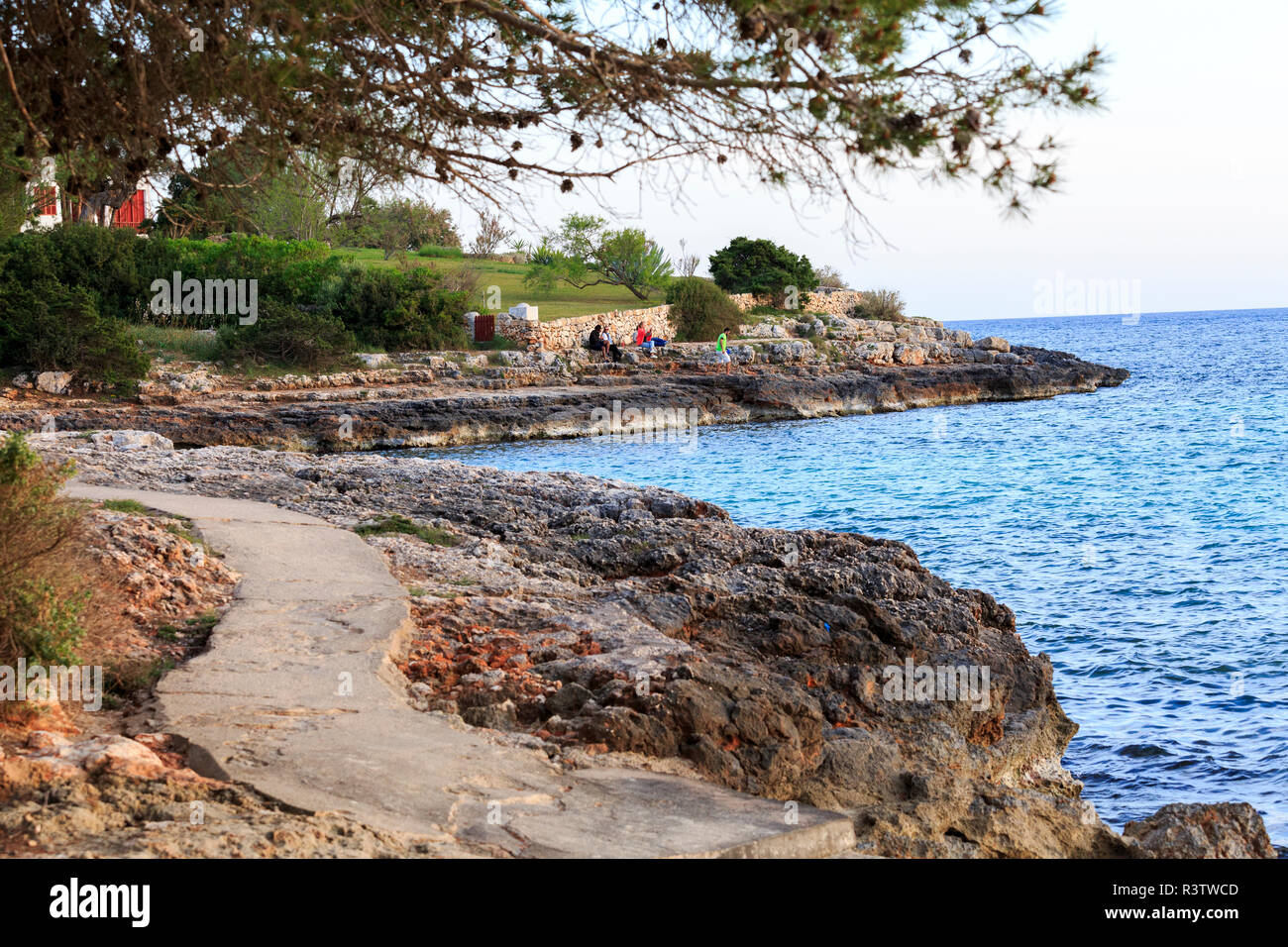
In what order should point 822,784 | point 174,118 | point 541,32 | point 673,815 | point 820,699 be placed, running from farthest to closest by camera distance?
point 820,699, point 174,118, point 822,784, point 541,32, point 673,815

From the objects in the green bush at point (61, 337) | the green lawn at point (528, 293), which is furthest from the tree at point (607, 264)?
the green bush at point (61, 337)

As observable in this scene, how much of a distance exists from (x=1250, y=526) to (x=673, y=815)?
723 inches

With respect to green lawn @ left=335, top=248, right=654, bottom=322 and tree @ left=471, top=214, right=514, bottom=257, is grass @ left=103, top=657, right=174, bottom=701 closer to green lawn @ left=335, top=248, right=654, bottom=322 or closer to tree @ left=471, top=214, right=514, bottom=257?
tree @ left=471, top=214, right=514, bottom=257

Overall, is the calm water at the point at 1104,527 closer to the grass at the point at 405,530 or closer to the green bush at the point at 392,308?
the grass at the point at 405,530

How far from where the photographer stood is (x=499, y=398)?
3256cm

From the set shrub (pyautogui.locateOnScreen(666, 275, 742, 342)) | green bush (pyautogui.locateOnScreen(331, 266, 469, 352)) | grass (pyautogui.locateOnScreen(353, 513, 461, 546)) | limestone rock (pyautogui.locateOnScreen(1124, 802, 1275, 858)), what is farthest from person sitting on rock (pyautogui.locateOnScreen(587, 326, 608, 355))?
limestone rock (pyautogui.locateOnScreen(1124, 802, 1275, 858))

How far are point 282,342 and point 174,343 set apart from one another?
→ 10.3 feet

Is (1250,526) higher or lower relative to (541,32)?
lower

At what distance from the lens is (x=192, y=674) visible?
19.4 feet

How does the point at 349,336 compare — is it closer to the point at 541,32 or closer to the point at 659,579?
the point at 659,579

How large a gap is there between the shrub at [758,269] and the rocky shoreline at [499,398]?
10.7 m

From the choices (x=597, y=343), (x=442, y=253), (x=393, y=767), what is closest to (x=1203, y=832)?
(x=393, y=767)

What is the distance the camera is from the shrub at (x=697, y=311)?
47531 millimetres
